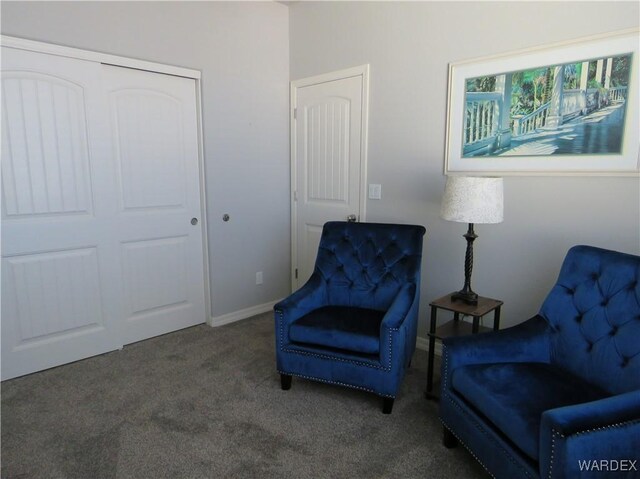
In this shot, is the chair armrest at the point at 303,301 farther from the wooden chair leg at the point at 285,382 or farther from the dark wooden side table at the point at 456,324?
the dark wooden side table at the point at 456,324

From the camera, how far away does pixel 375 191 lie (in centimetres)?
318

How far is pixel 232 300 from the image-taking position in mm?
3568

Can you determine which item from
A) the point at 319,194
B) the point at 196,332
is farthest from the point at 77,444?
the point at 319,194

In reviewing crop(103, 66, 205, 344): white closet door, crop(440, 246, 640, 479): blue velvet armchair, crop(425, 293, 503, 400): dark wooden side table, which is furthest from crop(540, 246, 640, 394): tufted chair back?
crop(103, 66, 205, 344): white closet door

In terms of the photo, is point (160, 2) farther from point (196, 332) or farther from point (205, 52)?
point (196, 332)

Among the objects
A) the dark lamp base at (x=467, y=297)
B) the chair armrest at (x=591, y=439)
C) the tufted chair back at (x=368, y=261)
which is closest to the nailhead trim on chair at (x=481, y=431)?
the chair armrest at (x=591, y=439)

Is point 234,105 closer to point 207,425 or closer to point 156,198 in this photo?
point 156,198

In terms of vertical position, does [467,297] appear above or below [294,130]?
below

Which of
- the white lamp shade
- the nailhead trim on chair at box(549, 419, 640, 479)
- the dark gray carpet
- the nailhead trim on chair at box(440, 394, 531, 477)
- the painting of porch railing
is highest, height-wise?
the painting of porch railing

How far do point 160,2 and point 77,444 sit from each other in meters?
2.76

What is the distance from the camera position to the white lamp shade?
2127mm

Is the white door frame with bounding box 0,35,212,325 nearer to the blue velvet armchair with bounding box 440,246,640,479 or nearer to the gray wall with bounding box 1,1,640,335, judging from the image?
the gray wall with bounding box 1,1,640,335

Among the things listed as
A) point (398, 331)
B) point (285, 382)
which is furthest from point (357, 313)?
point (285, 382)

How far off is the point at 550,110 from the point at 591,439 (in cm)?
176
